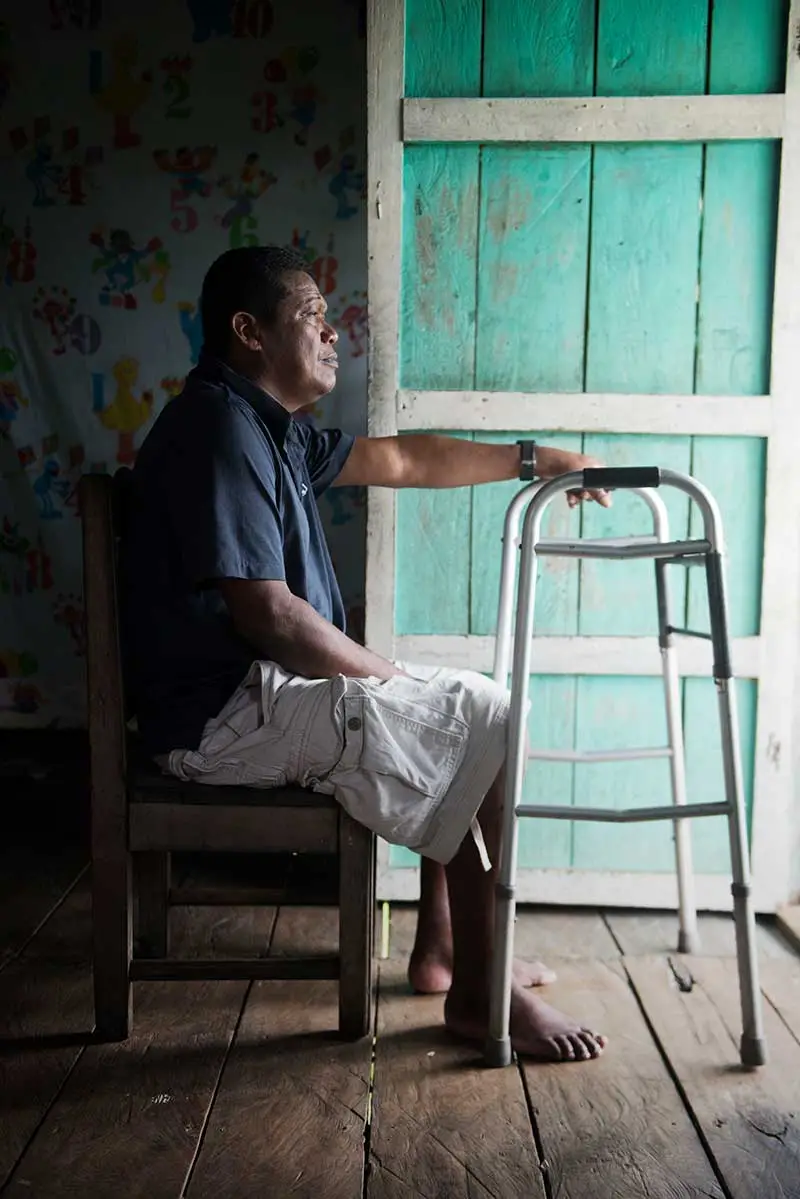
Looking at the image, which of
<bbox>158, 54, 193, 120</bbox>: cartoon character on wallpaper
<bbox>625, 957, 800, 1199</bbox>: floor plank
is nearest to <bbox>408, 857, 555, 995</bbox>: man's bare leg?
<bbox>625, 957, 800, 1199</bbox>: floor plank

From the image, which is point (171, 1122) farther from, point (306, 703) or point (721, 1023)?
point (721, 1023)

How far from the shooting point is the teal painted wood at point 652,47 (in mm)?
2072

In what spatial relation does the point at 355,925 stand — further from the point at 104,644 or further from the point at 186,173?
the point at 186,173

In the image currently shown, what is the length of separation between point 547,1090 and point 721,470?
1306 millimetres

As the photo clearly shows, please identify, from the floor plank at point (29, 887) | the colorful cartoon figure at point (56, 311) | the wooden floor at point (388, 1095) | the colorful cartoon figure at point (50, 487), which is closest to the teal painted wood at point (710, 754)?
the wooden floor at point (388, 1095)

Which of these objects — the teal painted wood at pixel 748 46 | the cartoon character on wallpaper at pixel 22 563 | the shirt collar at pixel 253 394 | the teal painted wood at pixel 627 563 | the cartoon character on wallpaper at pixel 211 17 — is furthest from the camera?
the cartoon character on wallpaper at pixel 22 563

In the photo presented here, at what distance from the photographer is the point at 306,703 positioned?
5.09ft

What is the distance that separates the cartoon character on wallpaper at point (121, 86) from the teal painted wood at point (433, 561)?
5.67ft

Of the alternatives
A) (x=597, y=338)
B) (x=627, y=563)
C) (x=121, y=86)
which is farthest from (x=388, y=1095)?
(x=121, y=86)

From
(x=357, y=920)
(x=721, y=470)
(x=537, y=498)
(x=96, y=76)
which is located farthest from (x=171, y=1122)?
(x=96, y=76)

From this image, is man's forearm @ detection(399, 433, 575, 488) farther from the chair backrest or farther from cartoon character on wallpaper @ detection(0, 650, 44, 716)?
cartoon character on wallpaper @ detection(0, 650, 44, 716)

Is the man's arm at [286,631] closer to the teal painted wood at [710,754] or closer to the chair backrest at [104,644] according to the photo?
the chair backrest at [104,644]

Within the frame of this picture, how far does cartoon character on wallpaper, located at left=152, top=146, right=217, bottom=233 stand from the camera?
3.07 m

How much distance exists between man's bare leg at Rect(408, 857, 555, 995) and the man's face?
36.6 inches
